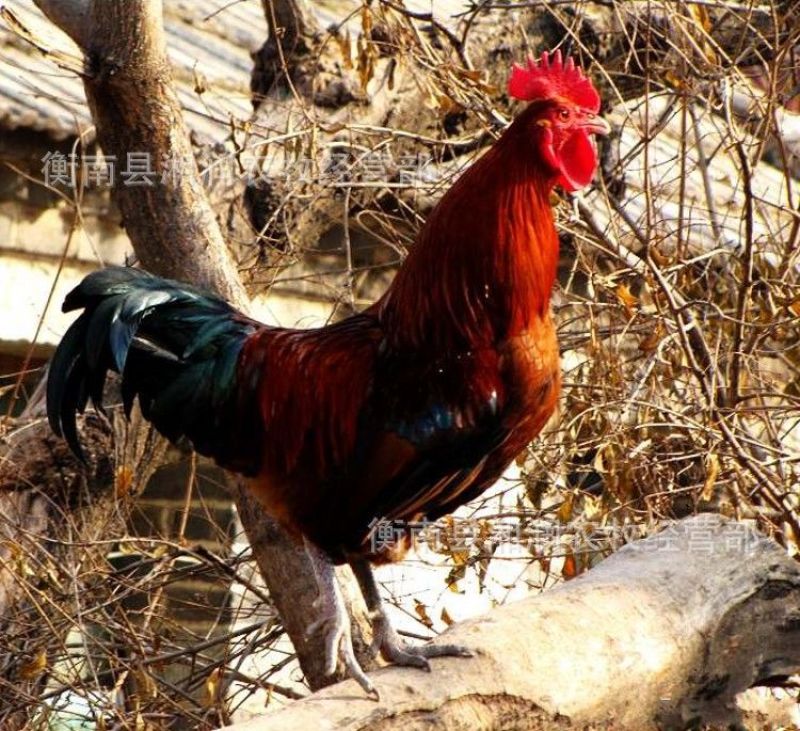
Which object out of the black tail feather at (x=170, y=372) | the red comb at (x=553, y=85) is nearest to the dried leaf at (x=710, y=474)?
the red comb at (x=553, y=85)

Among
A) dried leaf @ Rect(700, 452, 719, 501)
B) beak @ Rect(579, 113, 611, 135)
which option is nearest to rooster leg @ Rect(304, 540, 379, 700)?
dried leaf @ Rect(700, 452, 719, 501)

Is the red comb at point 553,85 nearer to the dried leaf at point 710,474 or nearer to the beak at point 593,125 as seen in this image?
the beak at point 593,125

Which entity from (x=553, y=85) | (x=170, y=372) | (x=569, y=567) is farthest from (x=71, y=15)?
(x=569, y=567)

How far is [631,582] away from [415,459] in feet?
2.24

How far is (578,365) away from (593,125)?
4.65 ft

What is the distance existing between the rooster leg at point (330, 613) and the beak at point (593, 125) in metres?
1.28

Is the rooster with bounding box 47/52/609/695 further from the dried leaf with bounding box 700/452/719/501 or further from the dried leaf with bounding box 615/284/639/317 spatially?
the dried leaf with bounding box 700/452/719/501

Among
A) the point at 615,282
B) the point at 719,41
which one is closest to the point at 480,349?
the point at 615,282

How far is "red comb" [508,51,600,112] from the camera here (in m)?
3.70

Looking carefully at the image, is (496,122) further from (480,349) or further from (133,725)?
(133,725)

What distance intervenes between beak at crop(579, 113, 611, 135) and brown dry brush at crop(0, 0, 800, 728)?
0.70 m

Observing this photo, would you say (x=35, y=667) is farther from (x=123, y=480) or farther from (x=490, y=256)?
(x=490, y=256)

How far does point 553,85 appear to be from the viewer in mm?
3713

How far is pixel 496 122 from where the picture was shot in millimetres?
4859
